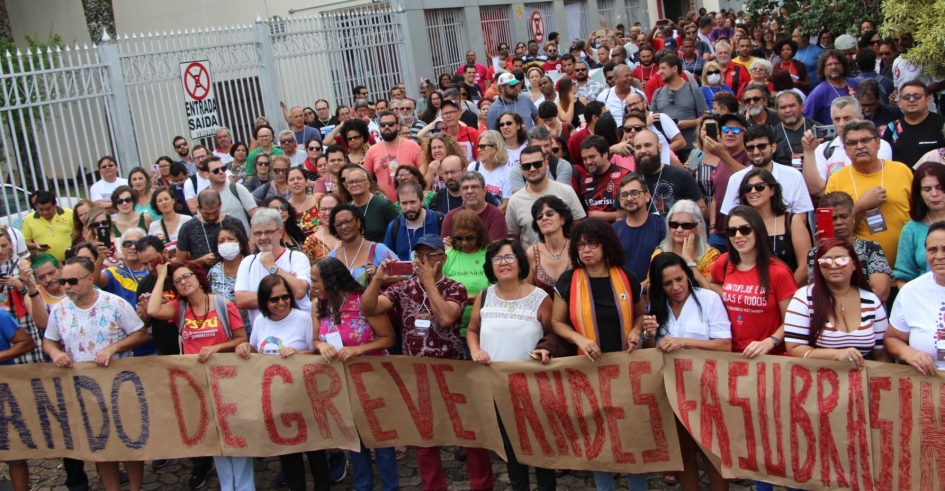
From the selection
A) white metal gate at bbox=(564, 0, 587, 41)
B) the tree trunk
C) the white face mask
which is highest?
the tree trunk

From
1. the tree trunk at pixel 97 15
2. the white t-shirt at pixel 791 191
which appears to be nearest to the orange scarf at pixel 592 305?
the white t-shirt at pixel 791 191

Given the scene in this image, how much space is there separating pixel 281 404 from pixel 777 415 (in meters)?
3.12

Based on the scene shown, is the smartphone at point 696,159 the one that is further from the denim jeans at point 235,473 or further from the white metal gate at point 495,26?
the white metal gate at point 495,26

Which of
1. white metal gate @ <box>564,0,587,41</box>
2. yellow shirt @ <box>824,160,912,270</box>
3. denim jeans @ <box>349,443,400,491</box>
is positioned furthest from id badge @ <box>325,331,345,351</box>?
white metal gate @ <box>564,0,587,41</box>

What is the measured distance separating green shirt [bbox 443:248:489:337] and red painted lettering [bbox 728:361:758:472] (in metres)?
1.67

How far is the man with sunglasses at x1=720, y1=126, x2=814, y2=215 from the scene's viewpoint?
5.97 m

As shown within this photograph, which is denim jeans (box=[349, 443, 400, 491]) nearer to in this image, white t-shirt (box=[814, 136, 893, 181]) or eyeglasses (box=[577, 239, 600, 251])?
eyeglasses (box=[577, 239, 600, 251])

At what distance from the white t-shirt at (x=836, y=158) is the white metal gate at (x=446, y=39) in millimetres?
13718

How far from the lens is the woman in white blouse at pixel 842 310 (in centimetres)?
484

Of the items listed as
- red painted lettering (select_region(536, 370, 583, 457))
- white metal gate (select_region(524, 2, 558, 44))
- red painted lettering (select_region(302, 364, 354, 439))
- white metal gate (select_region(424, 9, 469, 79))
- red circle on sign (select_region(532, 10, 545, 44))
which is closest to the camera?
red painted lettering (select_region(536, 370, 583, 457))

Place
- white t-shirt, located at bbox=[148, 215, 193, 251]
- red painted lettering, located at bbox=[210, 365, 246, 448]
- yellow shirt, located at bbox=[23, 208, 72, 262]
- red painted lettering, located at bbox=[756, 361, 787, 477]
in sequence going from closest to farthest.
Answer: red painted lettering, located at bbox=[756, 361, 787, 477] < red painted lettering, located at bbox=[210, 365, 246, 448] < white t-shirt, located at bbox=[148, 215, 193, 251] < yellow shirt, located at bbox=[23, 208, 72, 262]

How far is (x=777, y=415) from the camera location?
16.7ft

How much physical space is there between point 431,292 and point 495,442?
1045 mm

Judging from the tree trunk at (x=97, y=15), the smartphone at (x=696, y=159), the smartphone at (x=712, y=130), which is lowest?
the smartphone at (x=696, y=159)
